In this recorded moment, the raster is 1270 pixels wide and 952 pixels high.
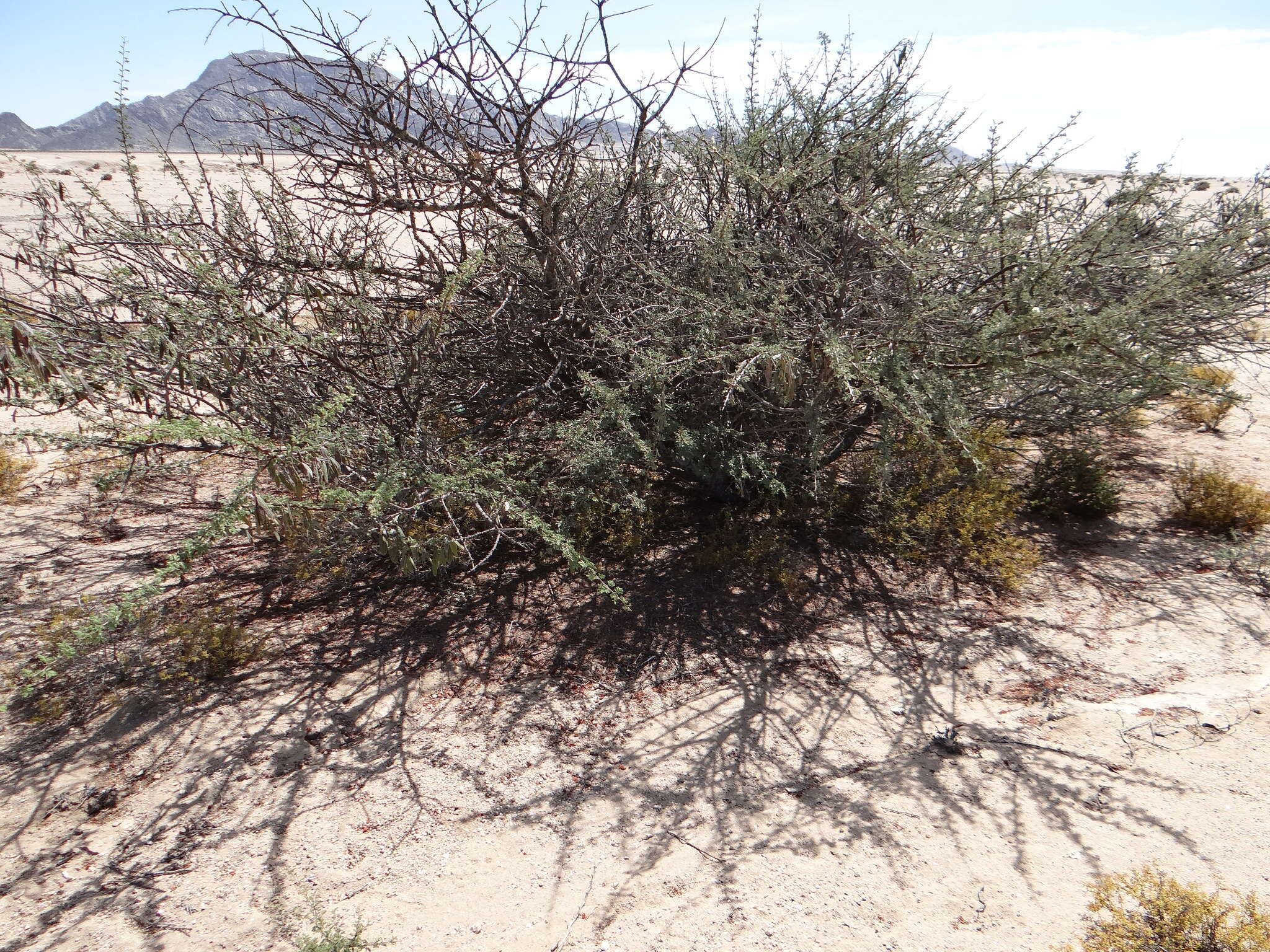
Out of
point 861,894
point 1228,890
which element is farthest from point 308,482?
point 1228,890

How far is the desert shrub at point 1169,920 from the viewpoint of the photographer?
209cm

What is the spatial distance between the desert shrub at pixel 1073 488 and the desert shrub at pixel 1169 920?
265cm

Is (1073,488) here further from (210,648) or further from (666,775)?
(210,648)

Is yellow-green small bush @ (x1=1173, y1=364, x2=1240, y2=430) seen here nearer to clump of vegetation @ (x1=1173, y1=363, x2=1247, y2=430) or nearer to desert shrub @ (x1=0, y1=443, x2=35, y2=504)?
clump of vegetation @ (x1=1173, y1=363, x2=1247, y2=430)

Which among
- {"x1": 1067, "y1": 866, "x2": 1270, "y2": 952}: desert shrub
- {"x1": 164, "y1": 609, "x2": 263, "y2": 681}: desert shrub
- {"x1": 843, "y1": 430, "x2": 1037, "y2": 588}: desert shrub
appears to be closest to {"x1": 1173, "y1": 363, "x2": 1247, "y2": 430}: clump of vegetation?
{"x1": 843, "y1": 430, "x2": 1037, "y2": 588}: desert shrub

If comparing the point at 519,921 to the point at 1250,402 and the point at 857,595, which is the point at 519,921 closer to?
the point at 857,595

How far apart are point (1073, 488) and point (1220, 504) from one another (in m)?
0.76

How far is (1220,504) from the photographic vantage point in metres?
4.43

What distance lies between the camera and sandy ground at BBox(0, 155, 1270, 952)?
2385mm

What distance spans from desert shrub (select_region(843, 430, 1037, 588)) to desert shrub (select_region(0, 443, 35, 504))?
5288 millimetres

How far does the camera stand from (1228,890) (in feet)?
7.55

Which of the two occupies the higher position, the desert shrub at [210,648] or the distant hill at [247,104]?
the distant hill at [247,104]

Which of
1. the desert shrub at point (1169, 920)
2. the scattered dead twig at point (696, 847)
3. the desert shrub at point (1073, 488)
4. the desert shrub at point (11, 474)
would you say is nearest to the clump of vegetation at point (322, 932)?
the scattered dead twig at point (696, 847)

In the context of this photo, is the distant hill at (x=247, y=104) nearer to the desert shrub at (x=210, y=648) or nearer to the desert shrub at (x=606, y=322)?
the desert shrub at (x=606, y=322)
